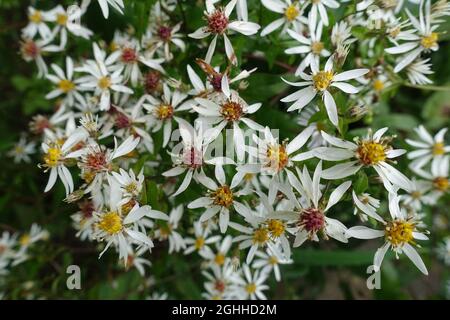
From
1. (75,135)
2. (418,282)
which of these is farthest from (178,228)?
(418,282)

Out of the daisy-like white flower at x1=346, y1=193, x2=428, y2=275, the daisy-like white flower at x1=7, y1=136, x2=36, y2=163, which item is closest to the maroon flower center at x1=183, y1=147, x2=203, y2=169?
the daisy-like white flower at x1=346, y1=193, x2=428, y2=275

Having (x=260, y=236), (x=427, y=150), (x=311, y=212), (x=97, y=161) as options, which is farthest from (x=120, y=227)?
(x=427, y=150)

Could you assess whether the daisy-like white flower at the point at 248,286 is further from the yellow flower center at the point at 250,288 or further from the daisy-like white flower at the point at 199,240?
the daisy-like white flower at the point at 199,240

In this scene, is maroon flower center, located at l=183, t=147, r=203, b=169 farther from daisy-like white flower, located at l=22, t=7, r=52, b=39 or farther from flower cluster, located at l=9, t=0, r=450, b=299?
daisy-like white flower, located at l=22, t=7, r=52, b=39

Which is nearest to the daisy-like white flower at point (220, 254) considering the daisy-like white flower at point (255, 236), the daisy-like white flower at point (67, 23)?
the daisy-like white flower at point (255, 236)

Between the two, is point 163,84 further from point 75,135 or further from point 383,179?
point 383,179

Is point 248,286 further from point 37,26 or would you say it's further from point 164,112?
point 37,26
